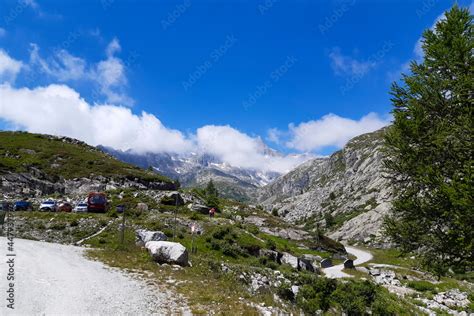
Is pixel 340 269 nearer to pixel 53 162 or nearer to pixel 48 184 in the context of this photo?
pixel 48 184

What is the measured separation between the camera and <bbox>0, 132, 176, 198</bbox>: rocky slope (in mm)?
65500

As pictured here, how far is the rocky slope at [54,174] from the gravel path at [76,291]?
49642mm

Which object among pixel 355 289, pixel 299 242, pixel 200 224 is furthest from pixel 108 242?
pixel 299 242

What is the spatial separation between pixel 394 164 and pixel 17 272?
18.9m

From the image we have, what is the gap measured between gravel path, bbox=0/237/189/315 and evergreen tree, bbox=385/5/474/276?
39.9 feet

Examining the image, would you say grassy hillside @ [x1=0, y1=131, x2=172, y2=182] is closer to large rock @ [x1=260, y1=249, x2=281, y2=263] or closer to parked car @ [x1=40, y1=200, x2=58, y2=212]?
parked car @ [x1=40, y1=200, x2=58, y2=212]

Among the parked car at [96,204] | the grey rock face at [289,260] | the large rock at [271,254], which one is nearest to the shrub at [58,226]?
the parked car at [96,204]

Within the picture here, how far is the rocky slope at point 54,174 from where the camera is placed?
65500 mm

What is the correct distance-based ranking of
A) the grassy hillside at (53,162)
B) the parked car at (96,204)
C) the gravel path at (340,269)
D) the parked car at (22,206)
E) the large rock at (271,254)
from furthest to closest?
the grassy hillside at (53,162) → the parked car at (96,204) → the parked car at (22,206) → the gravel path at (340,269) → the large rock at (271,254)

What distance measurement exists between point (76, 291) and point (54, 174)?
231 feet

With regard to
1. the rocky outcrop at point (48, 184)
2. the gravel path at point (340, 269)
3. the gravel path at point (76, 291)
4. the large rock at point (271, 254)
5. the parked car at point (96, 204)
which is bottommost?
the gravel path at point (340, 269)

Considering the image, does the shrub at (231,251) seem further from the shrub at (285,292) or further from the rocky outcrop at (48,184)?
the rocky outcrop at (48,184)

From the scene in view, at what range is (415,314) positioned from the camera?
23.6 metres

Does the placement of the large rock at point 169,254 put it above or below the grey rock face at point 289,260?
above
